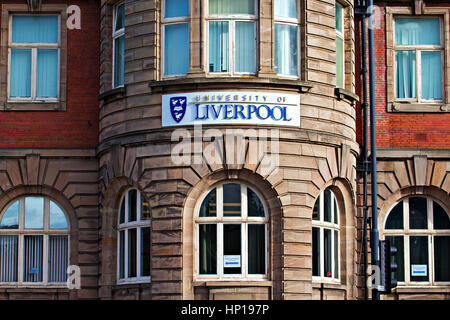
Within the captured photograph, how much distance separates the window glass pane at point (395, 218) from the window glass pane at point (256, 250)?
4362 millimetres

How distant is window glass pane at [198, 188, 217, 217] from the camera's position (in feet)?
93.4

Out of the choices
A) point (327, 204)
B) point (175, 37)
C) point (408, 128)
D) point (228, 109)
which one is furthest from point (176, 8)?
point (408, 128)

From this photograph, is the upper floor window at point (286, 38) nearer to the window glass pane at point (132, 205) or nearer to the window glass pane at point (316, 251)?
the window glass pane at point (316, 251)

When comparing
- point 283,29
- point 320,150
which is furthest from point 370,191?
point 283,29

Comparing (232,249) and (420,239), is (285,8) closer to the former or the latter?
(232,249)

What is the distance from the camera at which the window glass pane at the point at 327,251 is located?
29.4 meters

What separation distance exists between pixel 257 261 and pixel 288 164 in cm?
230

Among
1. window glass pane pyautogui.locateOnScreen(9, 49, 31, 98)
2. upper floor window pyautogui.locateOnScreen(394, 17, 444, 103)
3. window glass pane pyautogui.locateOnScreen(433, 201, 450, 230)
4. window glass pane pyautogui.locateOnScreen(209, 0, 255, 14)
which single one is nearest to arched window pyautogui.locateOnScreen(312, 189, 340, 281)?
window glass pane pyautogui.locateOnScreen(433, 201, 450, 230)

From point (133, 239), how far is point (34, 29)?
21.0 feet

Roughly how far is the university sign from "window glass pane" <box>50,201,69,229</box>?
14.6ft

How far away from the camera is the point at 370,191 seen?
3122cm

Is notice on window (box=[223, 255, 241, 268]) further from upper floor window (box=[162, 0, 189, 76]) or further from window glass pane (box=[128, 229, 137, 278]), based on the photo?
upper floor window (box=[162, 0, 189, 76])

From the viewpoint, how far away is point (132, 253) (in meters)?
29.5

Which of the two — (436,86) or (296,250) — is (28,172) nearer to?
(296,250)
